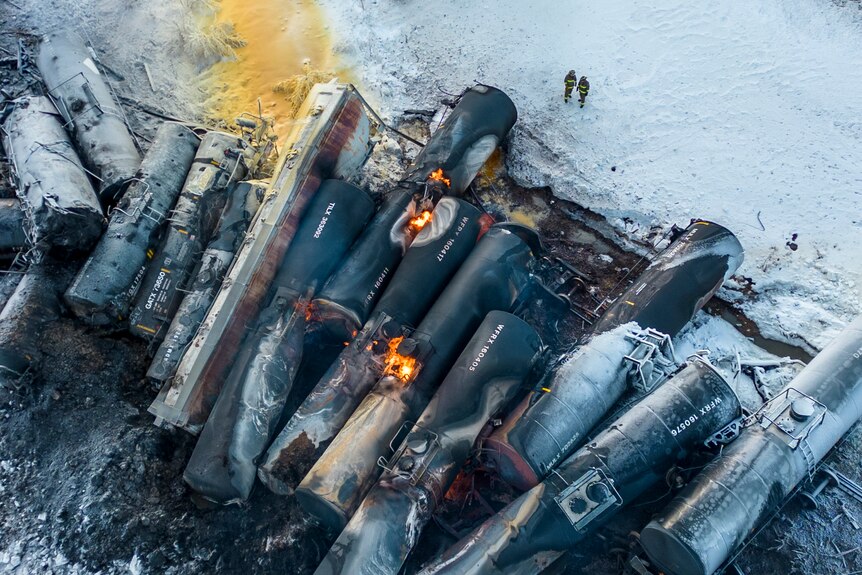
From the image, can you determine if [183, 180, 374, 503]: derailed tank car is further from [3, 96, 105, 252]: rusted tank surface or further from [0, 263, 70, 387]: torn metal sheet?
[3, 96, 105, 252]: rusted tank surface

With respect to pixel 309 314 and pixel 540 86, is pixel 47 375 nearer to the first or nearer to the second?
pixel 309 314

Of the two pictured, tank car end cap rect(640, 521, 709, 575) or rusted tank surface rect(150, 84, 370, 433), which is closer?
tank car end cap rect(640, 521, 709, 575)

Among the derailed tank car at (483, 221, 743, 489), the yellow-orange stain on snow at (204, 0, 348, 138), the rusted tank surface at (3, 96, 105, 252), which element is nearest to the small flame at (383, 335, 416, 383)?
the derailed tank car at (483, 221, 743, 489)

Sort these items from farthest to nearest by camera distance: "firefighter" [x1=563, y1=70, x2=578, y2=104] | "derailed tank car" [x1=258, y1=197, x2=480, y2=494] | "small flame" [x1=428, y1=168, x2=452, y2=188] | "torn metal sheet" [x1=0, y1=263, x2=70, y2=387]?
1. "firefighter" [x1=563, y1=70, x2=578, y2=104]
2. "small flame" [x1=428, y1=168, x2=452, y2=188]
3. "torn metal sheet" [x1=0, y1=263, x2=70, y2=387]
4. "derailed tank car" [x1=258, y1=197, x2=480, y2=494]

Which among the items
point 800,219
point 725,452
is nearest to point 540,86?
point 800,219

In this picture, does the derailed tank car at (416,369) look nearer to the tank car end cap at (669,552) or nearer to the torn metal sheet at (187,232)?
the tank car end cap at (669,552)
